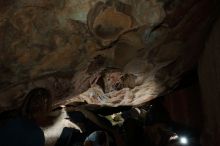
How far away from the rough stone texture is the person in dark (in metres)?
2.03

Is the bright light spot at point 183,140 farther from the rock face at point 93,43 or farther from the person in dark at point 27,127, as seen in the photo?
the person in dark at point 27,127

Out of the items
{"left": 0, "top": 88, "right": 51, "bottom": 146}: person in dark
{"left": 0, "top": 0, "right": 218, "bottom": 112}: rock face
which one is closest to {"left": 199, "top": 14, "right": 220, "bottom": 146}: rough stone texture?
{"left": 0, "top": 0, "right": 218, "bottom": 112}: rock face

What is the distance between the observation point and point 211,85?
3.83 meters

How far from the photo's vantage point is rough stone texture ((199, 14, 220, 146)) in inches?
143

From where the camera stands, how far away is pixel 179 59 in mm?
4242

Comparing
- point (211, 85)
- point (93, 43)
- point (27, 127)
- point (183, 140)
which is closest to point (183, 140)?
point (183, 140)

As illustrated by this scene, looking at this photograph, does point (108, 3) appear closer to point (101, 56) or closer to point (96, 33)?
point (96, 33)

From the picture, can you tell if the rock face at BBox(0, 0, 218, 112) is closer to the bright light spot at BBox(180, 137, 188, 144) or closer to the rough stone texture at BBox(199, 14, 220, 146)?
the rough stone texture at BBox(199, 14, 220, 146)

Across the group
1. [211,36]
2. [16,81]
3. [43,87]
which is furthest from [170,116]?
[16,81]

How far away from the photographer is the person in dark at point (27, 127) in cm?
290

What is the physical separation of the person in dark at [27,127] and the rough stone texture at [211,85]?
6.65 ft

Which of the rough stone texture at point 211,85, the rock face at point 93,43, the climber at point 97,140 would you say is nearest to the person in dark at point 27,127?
the rock face at point 93,43

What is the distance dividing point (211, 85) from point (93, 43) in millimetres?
1652

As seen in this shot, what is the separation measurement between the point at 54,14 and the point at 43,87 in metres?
0.95
